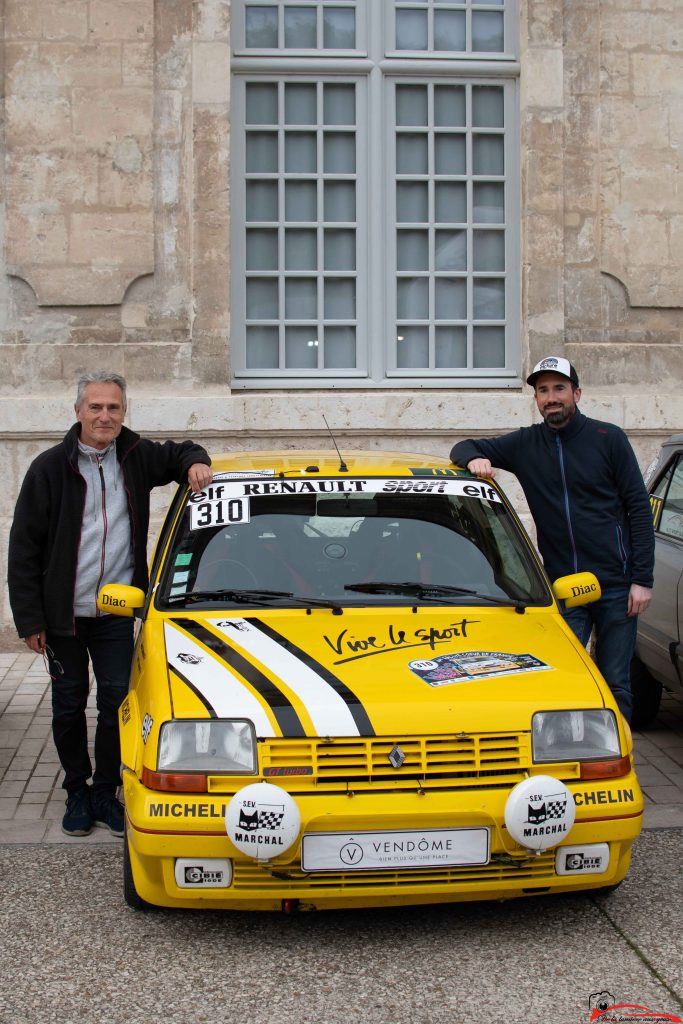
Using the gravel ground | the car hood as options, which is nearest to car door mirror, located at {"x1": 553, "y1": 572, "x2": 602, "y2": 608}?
the car hood

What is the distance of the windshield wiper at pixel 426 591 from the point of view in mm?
4738

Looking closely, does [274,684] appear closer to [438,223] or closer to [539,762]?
[539,762]

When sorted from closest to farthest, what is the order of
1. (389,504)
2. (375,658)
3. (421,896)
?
(421,896) < (375,658) < (389,504)

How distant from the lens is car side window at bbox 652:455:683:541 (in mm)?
6711

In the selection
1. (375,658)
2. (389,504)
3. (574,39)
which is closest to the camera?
(375,658)

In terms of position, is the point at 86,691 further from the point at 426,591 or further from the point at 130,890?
the point at 426,591

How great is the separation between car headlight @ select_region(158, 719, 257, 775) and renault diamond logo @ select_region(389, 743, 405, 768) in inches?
16.8

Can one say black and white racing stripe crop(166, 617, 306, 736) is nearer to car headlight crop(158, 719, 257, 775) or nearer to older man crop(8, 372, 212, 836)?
car headlight crop(158, 719, 257, 775)

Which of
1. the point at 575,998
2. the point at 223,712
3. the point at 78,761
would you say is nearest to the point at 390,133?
the point at 78,761

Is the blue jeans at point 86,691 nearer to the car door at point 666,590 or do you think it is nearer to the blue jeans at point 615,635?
the blue jeans at point 615,635

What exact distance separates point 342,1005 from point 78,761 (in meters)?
2.14

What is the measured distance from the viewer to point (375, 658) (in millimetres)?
4195

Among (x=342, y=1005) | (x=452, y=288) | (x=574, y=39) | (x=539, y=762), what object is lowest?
(x=342, y=1005)

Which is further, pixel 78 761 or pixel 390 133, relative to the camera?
pixel 390 133
